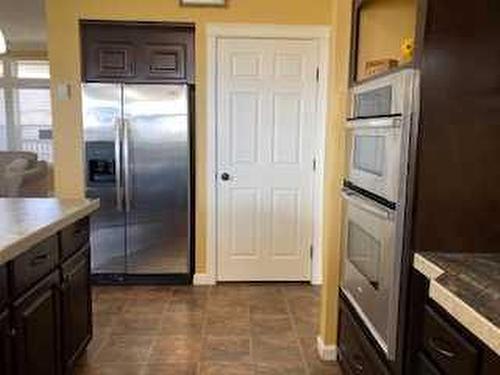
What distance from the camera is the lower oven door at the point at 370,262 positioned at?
1770mm

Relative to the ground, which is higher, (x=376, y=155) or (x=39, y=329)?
(x=376, y=155)

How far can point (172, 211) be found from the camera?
3.90 meters

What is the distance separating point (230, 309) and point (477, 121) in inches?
94.9

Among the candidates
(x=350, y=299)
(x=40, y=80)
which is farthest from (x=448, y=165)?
(x=40, y=80)

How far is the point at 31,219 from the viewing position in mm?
2092

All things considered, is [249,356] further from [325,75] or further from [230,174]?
[325,75]

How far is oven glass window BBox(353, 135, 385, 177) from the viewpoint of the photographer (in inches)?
73.0

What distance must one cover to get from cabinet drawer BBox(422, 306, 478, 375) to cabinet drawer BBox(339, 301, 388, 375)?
0.38 m

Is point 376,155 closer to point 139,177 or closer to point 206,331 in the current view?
point 206,331

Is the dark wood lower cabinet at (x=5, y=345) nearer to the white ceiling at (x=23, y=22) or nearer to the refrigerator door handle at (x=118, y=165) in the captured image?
the refrigerator door handle at (x=118, y=165)

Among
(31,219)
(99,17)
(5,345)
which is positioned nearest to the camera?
(5,345)

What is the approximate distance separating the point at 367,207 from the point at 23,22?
632 cm

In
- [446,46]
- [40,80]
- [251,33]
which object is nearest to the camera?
[446,46]

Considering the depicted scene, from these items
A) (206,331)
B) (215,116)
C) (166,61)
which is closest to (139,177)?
(215,116)
